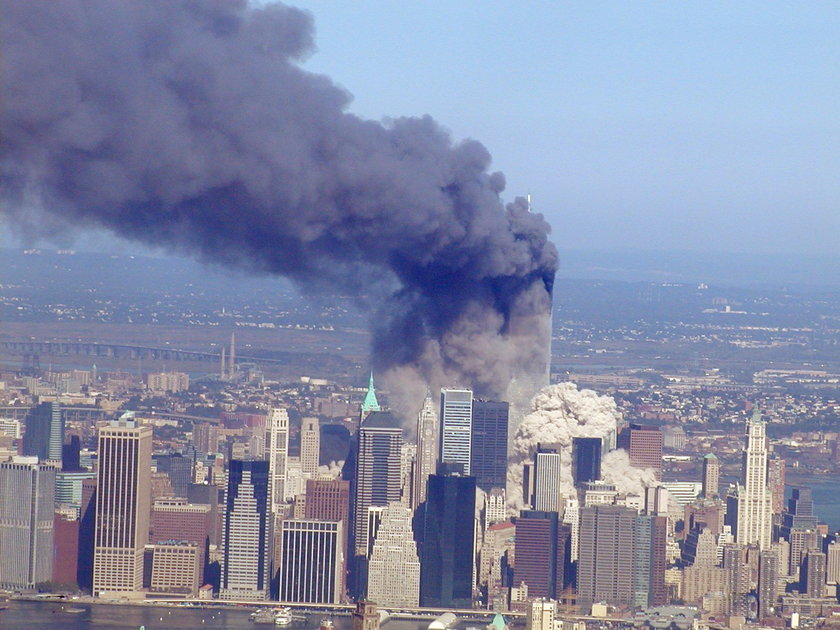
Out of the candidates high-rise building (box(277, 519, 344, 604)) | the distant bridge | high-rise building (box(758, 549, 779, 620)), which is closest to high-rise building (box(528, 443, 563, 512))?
high-rise building (box(758, 549, 779, 620))

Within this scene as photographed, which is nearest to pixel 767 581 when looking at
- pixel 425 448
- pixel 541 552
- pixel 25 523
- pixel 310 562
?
pixel 541 552

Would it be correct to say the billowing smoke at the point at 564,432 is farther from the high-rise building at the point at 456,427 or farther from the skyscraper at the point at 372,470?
the skyscraper at the point at 372,470

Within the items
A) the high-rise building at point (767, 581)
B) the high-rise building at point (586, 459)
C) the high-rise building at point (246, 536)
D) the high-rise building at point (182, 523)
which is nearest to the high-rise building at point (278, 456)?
the high-rise building at point (246, 536)

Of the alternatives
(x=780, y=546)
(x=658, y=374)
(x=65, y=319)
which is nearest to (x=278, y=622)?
(x=780, y=546)

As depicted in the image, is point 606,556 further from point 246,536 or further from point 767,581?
point 246,536

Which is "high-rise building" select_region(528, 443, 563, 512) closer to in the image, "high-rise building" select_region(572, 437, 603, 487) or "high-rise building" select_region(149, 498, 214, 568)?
"high-rise building" select_region(572, 437, 603, 487)

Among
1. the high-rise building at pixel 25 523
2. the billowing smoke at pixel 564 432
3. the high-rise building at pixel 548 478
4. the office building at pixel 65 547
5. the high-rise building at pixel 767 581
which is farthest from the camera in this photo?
the billowing smoke at pixel 564 432
